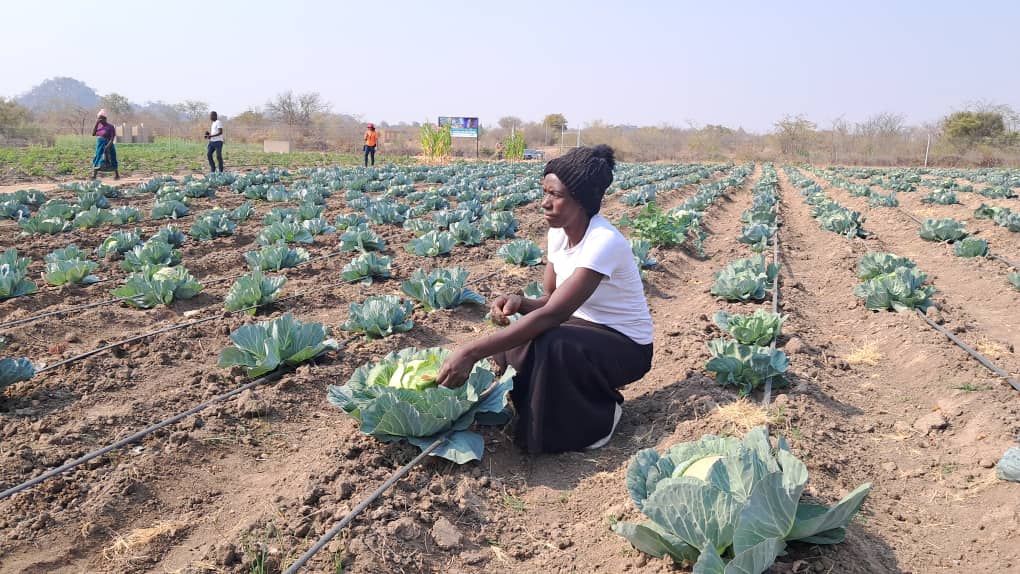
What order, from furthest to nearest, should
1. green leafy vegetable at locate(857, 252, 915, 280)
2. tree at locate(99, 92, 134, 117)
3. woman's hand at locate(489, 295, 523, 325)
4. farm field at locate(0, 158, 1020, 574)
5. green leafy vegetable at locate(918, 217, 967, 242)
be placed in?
tree at locate(99, 92, 134, 117), green leafy vegetable at locate(918, 217, 967, 242), green leafy vegetable at locate(857, 252, 915, 280), woman's hand at locate(489, 295, 523, 325), farm field at locate(0, 158, 1020, 574)

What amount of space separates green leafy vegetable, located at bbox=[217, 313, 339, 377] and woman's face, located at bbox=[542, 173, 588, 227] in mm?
2138

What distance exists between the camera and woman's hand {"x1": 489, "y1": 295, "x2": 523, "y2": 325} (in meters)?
3.85

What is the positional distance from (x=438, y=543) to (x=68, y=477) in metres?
2.04

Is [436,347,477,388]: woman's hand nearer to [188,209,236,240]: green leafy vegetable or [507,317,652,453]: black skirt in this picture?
[507,317,652,453]: black skirt

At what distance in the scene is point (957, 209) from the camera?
15836 mm

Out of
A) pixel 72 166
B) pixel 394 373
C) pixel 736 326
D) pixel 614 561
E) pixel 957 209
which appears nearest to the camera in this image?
pixel 614 561

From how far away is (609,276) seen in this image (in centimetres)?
359

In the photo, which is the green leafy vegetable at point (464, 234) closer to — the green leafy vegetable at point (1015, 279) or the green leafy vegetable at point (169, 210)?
the green leafy vegetable at point (169, 210)

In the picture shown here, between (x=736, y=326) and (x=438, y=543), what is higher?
(x=736, y=326)

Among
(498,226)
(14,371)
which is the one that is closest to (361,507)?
(14,371)

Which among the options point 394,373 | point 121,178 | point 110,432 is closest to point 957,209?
point 394,373

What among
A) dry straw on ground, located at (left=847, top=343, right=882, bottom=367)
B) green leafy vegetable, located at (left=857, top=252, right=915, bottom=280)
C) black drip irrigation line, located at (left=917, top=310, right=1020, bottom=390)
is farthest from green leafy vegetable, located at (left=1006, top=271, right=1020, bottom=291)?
dry straw on ground, located at (left=847, top=343, right=882, bottom=367)

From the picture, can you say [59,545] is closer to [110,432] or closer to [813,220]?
[110,432]

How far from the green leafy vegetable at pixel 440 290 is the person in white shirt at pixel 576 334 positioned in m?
2.43
